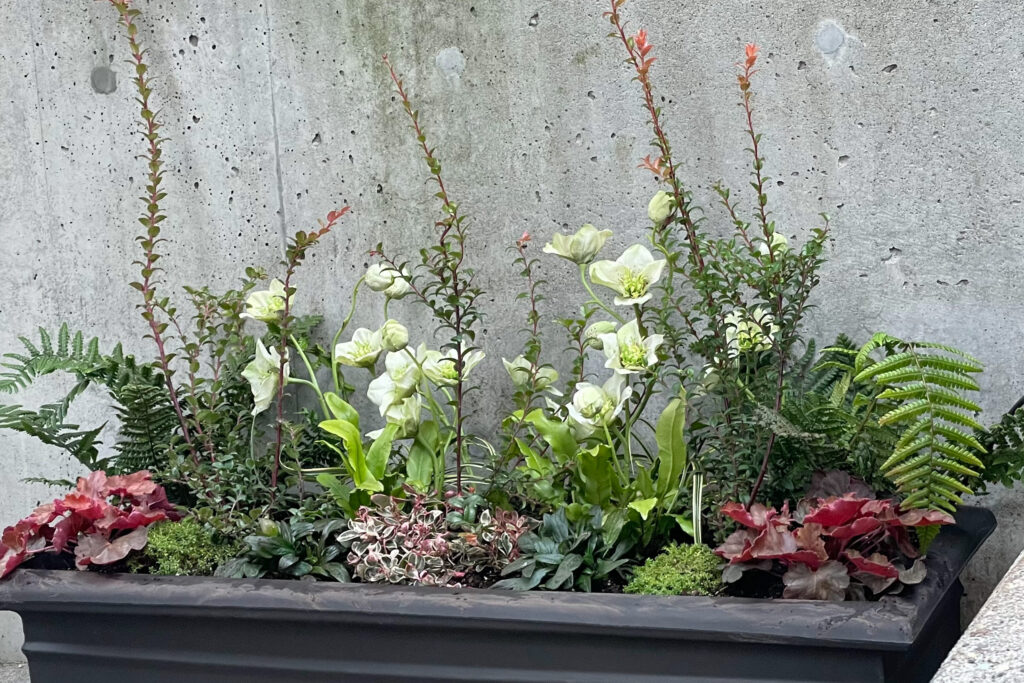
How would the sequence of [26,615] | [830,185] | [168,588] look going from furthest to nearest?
[830,185] → [26,615] → [168,588]

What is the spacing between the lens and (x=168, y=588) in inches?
60.5

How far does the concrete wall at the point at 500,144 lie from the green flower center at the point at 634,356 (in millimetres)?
335

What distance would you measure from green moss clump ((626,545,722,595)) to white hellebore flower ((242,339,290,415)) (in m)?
0.76

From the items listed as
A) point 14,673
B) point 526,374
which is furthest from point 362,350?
point 14,673

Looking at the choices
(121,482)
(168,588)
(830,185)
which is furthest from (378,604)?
(830,185)

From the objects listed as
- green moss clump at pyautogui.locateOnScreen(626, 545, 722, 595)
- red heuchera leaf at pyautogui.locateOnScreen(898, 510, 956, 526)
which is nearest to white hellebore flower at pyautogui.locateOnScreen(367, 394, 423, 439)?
green moss clump at pyautogui.locateOnScreen(626, 545, 722, 595)

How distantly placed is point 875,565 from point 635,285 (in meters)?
0.59

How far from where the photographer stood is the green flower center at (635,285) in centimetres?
164

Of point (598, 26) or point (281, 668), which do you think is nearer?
point (281, 668)

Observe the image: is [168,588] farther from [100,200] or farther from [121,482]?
[100,200]

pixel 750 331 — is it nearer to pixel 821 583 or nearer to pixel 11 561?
pixel 821 583

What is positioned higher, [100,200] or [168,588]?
[100,200]

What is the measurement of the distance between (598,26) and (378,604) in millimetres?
1131

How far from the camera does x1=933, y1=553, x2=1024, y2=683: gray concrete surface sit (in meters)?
0.98
